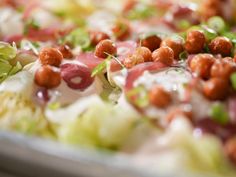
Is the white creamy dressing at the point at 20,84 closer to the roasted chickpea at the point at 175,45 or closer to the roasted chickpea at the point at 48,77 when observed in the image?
the roasted chickpea at the point at 48,77

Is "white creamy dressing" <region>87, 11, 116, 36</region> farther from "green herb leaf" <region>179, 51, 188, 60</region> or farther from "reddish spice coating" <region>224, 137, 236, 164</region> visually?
"reddish spice coating" <region>224, 137, 236, 164</region>

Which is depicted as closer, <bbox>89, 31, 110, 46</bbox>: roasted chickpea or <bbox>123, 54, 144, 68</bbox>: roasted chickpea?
<bbox>123, 54, 144, 68</bbox>: roasted chickpea

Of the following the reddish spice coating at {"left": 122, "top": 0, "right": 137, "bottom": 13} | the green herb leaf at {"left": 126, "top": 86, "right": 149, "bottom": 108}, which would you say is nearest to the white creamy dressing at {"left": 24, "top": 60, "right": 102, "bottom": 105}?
the green herb leaf at {"left": 126, "top": 86, "right": 149, "bottom": 108}

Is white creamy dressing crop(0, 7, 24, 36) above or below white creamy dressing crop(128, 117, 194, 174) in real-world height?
above

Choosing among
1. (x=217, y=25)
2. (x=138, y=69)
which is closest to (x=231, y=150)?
(x=138, y=69)

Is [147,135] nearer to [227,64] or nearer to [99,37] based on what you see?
[227,64]
